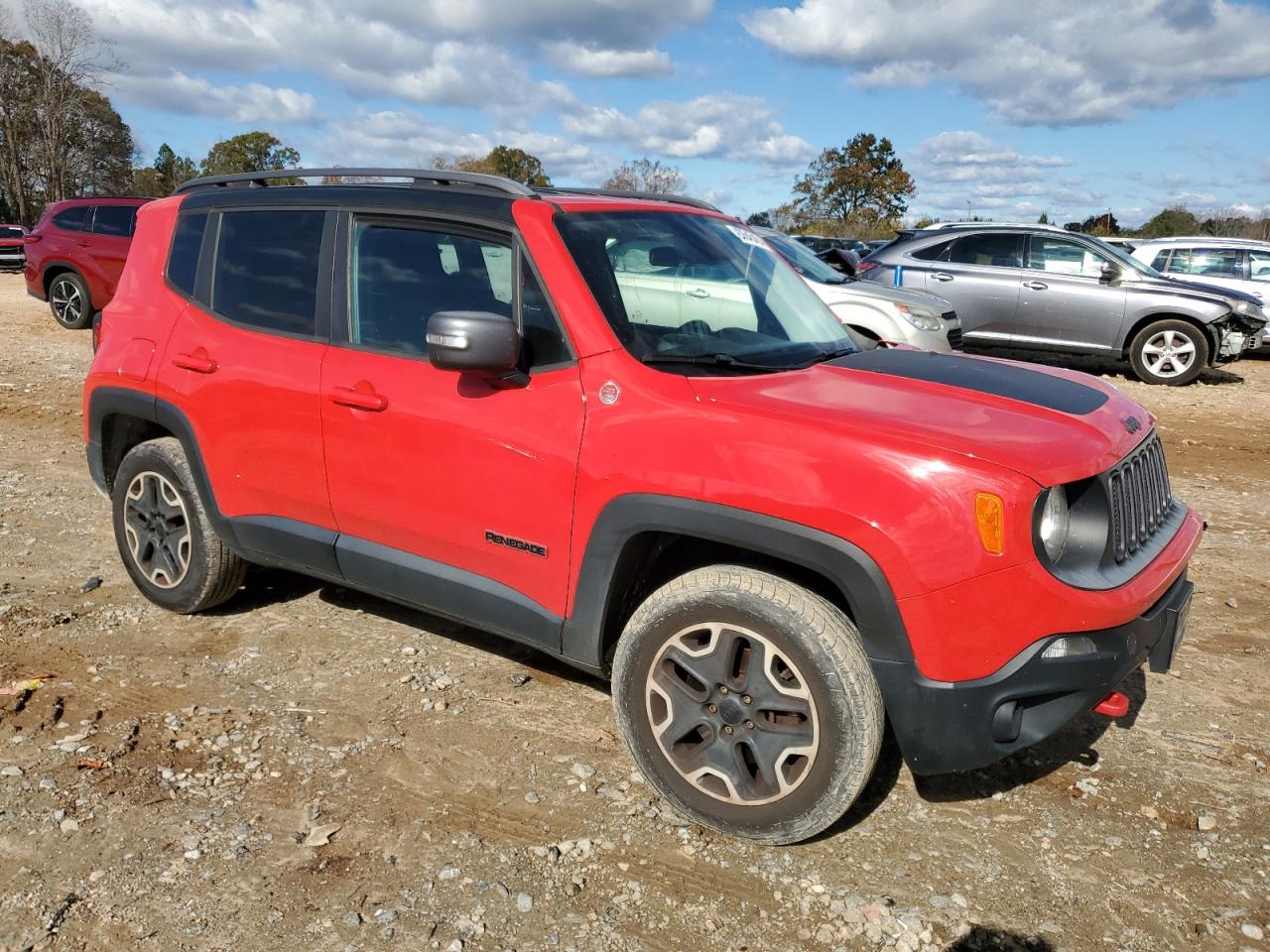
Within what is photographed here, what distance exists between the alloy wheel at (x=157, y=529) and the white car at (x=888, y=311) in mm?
5941

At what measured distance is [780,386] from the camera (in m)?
3.10

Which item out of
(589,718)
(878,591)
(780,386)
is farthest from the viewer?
(589,718)

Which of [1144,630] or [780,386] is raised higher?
[780,386]

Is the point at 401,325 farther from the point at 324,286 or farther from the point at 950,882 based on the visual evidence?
the point at 950,882

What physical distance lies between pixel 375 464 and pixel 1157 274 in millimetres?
11323

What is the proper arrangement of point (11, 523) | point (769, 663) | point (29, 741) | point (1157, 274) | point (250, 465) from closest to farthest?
1. point (769, 663)
2. point (29, 741)
3. point (250, 465)
4. point (11, 523)
5. point (1157, 274)

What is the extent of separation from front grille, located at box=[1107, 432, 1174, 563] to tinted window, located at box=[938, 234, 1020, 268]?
9452mm

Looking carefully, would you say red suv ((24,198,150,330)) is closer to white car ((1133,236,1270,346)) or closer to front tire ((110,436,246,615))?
front tire ((110,436,246,615))

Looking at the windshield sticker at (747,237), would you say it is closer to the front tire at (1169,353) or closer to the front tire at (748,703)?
the front tire at (748,703)

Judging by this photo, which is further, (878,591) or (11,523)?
(11,523)

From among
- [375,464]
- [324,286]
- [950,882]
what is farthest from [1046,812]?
[324,286]

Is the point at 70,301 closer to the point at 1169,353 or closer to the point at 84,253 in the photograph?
the point at 84,253

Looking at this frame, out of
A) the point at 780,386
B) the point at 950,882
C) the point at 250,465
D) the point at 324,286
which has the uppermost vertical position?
the point at 324,286

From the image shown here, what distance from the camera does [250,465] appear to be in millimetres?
4043
